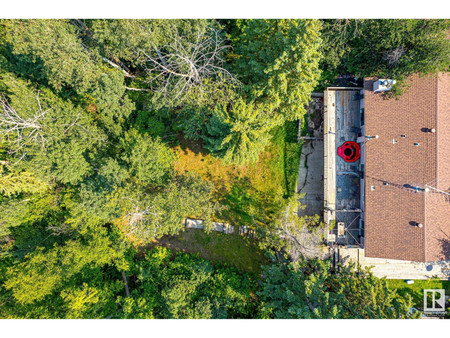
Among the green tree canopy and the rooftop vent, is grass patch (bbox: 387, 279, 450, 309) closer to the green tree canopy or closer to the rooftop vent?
the rooftop vent

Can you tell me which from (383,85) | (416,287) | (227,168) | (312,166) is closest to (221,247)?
(227,168)

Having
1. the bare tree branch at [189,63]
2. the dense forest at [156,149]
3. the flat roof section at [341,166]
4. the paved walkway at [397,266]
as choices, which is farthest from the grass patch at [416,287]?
the bare tree branch at [189,63]

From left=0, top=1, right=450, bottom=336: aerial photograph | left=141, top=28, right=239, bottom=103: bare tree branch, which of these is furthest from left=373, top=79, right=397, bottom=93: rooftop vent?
left=141, top=28, right=239, bottom=103: bare tree branch

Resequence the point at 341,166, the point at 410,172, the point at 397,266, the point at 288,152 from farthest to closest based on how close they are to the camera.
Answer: the point at 288,152, the point at 397,266, the point at 341,166, the point at 410,172

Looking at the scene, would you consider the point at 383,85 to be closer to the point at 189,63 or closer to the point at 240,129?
the point at 240,129

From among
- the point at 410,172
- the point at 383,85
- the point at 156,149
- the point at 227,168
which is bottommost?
the point at 410,172

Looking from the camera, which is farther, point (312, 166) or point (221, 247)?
point (221, 247)
